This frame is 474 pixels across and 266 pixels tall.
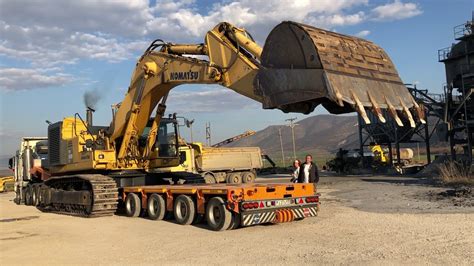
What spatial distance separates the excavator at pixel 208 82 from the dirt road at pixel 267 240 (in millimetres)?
1859

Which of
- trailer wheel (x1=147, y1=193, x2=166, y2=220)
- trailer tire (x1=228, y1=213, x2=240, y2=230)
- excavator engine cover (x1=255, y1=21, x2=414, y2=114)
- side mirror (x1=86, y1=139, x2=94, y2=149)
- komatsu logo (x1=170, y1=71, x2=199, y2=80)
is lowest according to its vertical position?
trailer tire (x1=228, y1=213, x2=240, y2=230)

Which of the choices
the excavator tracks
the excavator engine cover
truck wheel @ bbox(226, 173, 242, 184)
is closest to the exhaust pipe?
the excavator tracks

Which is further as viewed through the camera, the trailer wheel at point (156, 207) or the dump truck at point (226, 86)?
the trailer wheel at point (156, 207)

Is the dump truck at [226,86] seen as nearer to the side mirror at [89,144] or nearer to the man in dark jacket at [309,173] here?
the side mirror at [89,144]

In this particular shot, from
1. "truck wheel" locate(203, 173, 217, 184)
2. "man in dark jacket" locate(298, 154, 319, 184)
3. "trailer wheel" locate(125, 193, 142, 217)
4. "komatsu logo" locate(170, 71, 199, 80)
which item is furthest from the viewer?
"truck wheel" locate(203, 173, 217, 184)

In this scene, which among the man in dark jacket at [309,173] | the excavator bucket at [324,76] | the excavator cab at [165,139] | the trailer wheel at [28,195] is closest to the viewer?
the excavator bucket at [324,76]

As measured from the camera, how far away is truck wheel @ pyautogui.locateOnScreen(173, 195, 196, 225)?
41.7 feet

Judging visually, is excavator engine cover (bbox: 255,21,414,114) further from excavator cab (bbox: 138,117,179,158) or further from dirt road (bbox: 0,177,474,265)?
excavator cab (bbox: 138,117,179,158)

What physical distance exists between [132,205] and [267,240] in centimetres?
652

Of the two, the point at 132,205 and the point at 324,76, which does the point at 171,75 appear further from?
the point at 324,76

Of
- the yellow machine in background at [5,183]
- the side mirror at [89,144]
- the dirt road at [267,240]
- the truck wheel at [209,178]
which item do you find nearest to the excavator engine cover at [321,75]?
the dirt road at [267,240]

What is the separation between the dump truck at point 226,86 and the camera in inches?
370

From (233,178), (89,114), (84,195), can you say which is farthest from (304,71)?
(233,178)

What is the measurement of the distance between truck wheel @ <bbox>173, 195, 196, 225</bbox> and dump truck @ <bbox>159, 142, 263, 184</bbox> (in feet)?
58.5
